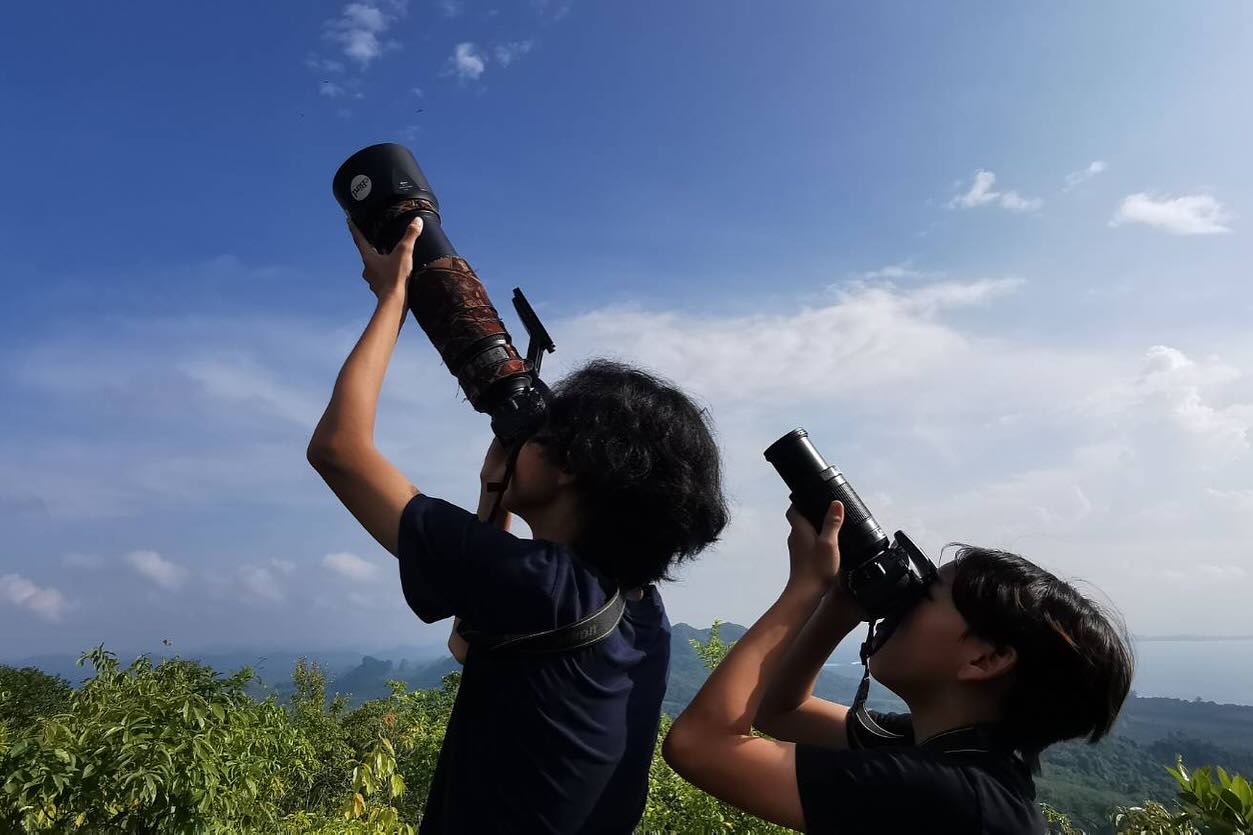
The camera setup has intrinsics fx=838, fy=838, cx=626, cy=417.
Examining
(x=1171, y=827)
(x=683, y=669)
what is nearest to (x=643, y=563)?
(x=1171, y=827)

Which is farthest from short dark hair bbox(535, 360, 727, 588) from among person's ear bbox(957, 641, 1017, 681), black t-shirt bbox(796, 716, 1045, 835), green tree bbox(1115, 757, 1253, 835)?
green tree bbox(1115, 757, 1253, 835)

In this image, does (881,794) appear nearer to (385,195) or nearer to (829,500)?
(829,500)

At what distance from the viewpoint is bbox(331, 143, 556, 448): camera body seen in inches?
57.7

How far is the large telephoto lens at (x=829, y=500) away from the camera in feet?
5.01

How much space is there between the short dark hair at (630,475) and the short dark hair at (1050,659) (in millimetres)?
546

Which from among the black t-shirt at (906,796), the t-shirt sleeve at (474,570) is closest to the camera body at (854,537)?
the black t-shirt at (906,796)

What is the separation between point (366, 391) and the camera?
1.32 m

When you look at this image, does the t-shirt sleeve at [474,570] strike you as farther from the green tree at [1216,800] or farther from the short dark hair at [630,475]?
the green tree at [1216,800]

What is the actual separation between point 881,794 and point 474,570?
2.38ft

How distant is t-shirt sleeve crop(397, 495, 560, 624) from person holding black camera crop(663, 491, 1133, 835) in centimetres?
37

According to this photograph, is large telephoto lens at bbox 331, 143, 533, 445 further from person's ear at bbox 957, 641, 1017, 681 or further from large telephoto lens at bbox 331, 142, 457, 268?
person's ear at bbox 957, 641, 1017, 681

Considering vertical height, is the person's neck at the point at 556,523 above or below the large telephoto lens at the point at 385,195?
below

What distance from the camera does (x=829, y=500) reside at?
1.53 m

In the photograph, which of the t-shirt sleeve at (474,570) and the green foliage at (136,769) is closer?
the t-shirt sleeve at (474,570)
